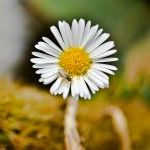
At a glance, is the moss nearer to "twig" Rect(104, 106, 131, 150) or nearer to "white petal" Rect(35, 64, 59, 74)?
"twig" Rect(104, 106, 131, 150)

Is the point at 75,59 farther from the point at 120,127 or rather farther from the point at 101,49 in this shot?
the point at 120,127

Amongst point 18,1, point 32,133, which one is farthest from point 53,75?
point 18,1

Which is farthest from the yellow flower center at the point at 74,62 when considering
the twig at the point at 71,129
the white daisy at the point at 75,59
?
the twig at the point at 71,129

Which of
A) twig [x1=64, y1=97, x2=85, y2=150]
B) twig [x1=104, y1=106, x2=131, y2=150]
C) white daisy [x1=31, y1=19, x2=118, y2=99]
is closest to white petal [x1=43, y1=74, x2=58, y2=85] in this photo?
white daisy [x1=31, y1=19, x2=118, y2=99]

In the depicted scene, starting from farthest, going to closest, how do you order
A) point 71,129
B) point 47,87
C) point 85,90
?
point 47,87, point 71,129, point 85,90

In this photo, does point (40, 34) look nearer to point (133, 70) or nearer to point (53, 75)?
point (133, 70)

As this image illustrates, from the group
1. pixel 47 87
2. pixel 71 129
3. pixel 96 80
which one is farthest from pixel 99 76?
pixel 47 87
